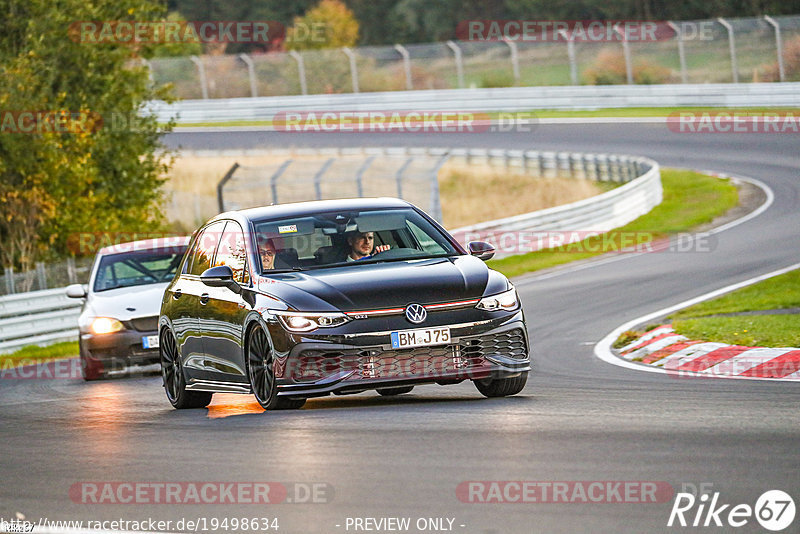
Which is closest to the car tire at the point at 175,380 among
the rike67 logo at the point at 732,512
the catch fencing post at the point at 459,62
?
the rike67 logo at the point at 732,512

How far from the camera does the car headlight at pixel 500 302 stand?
31.1 feet

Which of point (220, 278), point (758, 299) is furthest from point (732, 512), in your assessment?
point (758, 299)

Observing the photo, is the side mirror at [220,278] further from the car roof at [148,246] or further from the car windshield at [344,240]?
the car roof at [148,246]

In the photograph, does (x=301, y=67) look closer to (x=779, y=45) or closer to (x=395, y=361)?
(x=779, y=45)

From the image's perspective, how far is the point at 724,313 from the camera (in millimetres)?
15383

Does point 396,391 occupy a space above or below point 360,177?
above

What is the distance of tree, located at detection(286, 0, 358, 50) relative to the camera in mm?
77562

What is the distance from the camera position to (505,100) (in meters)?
49.9

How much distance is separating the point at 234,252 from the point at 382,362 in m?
2.03

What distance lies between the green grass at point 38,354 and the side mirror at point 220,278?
1142cm

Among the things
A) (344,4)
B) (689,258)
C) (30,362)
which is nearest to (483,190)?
(689,258)

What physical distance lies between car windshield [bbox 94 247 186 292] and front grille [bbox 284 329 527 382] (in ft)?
26.8

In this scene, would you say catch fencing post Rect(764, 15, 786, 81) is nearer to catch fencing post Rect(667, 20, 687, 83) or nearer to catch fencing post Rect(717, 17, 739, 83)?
catch fencing post Rect(717, 17, 739, 83)

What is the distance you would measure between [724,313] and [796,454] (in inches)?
340
